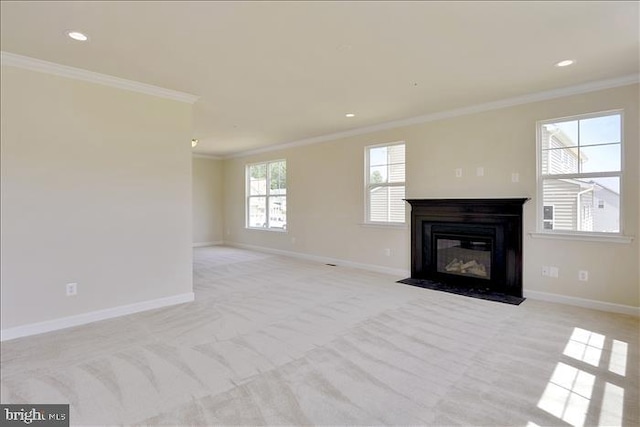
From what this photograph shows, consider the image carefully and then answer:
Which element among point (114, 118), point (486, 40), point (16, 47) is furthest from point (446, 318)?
point (16, 47)

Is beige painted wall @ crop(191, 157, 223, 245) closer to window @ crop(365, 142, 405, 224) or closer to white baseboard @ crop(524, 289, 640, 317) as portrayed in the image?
window @ crop(365, 142, 405, 224)

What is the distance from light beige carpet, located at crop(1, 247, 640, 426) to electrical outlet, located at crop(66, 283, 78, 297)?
373 mm

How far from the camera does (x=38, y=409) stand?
1931 mm

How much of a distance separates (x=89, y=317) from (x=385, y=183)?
14.7 ft

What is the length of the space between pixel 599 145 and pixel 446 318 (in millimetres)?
2634

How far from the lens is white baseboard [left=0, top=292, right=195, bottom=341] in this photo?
299cm

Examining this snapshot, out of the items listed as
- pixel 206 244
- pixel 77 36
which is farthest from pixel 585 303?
pixel 206 244

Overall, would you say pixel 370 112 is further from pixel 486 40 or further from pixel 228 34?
pixel 228 34

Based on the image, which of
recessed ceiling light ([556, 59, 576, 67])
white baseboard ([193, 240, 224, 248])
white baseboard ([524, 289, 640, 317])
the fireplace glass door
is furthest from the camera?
white baseboard ([193, 240, 224, 248])

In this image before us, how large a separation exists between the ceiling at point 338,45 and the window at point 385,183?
1.42 m

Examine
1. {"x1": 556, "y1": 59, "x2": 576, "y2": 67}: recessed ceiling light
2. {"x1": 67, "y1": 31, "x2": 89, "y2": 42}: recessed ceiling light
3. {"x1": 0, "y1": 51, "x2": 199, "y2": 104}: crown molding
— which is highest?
{"x1": 556, "y1": 59, "x2": 576, "y2": 67}: recessed ceiling light

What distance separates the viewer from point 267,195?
8234 millimetres

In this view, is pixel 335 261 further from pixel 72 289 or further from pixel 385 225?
pixel 72 289

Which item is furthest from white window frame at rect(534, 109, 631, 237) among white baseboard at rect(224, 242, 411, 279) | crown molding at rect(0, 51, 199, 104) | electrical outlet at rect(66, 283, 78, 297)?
electrical outlet at rect(66, 283, 78, 297)
